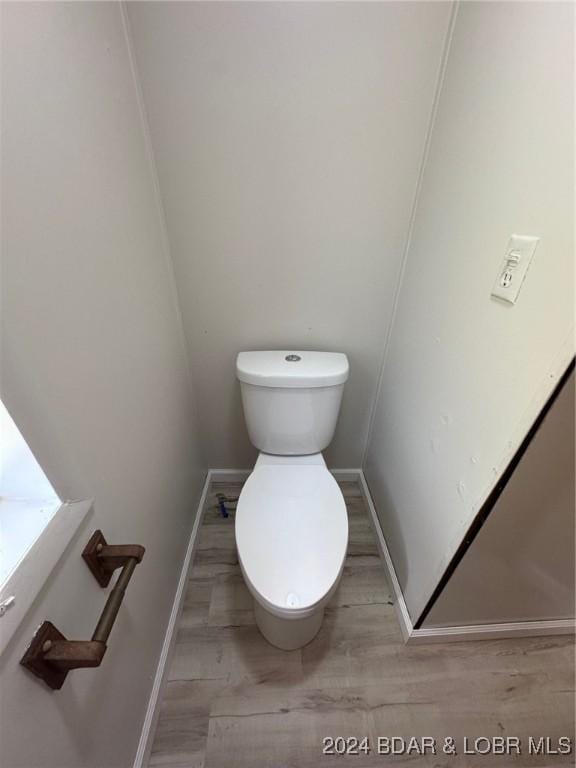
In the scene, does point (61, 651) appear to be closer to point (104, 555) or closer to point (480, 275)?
point (104, 555)

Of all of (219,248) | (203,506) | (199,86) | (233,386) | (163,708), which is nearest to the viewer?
(199,86)

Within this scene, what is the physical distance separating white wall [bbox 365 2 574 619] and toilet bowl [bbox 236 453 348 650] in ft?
0.94

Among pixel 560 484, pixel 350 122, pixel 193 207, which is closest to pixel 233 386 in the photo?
pixel 193 207

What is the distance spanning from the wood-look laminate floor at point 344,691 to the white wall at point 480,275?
21 centimetres

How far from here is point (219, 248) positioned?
0.99 meters

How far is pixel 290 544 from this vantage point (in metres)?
0.87

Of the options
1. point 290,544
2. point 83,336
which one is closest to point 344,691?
point 290,544

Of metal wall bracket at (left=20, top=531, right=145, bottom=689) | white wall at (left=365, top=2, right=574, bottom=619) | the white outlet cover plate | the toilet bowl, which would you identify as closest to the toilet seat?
the toilet bowl

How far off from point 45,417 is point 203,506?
108cm

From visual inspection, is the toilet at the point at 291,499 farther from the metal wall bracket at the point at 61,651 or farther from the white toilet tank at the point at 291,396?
the metal wall bracket at the point at 61,651

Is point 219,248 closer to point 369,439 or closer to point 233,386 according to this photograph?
point 233,386

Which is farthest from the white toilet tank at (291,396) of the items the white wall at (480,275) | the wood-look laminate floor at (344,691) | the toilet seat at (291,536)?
the wood-look laminate floor at (344,691)

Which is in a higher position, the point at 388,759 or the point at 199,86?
the point at 199,86

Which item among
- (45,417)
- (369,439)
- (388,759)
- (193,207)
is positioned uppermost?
(193,207)
